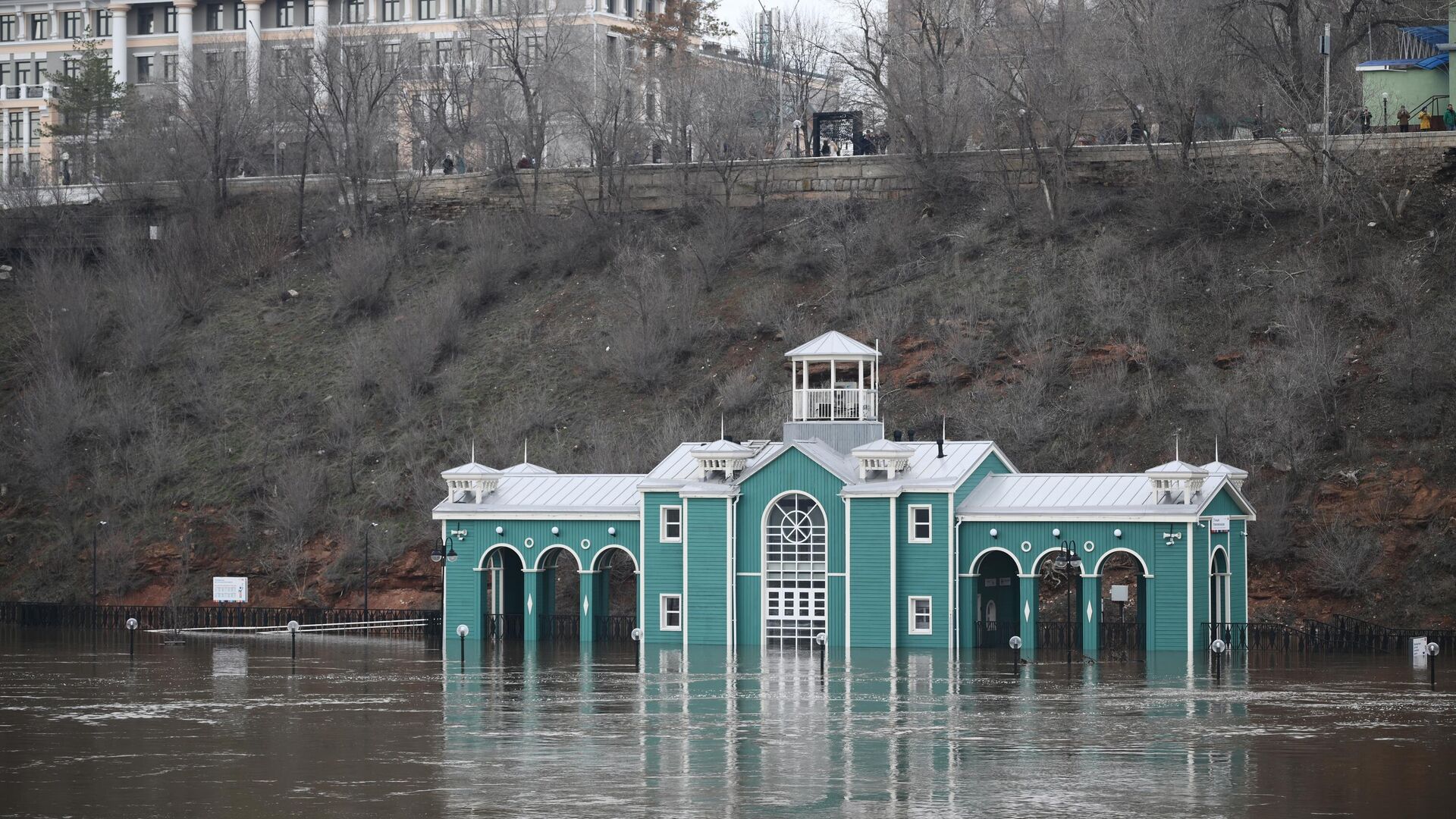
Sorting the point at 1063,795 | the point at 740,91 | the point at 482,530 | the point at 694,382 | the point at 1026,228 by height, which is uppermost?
the point at 740,91

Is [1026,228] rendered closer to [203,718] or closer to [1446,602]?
[1446,602]

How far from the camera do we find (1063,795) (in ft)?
95.2

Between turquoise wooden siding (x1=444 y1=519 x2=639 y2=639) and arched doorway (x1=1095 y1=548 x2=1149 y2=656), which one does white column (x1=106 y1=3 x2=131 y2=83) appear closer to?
turquoise wooden siding (x1=444 y1=519 x2=639 y2=639)

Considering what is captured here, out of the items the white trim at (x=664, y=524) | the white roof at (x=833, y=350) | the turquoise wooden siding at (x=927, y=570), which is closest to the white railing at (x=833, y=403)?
the white roof at (x=833, y=350)

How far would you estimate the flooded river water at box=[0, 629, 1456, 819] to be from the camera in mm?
28766

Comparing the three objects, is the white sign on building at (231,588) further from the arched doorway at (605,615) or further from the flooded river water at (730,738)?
the flooded river water at (730,738)

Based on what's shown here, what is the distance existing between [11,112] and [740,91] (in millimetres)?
57782

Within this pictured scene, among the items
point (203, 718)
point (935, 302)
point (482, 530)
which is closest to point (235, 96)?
point (935, 302)

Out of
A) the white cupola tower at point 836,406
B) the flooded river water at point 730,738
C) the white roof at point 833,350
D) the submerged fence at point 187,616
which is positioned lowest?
the flooded river water at point 730,738

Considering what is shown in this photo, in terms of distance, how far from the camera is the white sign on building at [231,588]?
216ft

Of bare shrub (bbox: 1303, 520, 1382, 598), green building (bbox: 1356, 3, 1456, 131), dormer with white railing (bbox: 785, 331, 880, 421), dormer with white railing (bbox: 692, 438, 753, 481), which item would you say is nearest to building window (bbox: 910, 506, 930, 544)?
dormer with white railing (bbox: 785, 331, 880, 421)

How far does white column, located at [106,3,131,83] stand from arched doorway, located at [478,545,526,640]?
72.4m

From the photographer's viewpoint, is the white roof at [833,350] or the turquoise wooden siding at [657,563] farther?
the white roof at [833,350]

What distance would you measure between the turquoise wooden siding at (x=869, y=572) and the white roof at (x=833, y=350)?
15.4 feet
